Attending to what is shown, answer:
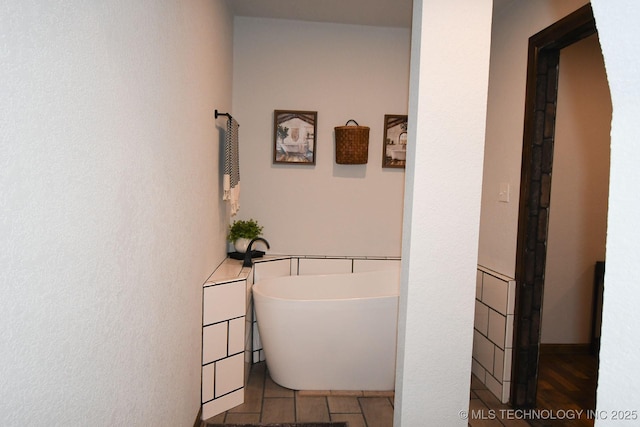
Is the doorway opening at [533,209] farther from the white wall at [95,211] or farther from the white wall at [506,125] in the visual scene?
the white wall at [95,211]

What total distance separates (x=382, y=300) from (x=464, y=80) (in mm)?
1480

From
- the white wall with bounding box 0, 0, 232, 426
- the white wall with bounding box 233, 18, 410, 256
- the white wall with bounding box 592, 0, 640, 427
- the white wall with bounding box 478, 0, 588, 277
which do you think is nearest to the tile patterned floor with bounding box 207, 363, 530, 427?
the white wall with bounding box 0, 0, 232, 426

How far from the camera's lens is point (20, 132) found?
740mm

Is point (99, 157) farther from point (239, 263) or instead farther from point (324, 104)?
point (324, 104)

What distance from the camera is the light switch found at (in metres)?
2.77

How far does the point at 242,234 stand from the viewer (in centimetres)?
317

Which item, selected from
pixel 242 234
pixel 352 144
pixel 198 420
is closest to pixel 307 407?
pixel 198 420

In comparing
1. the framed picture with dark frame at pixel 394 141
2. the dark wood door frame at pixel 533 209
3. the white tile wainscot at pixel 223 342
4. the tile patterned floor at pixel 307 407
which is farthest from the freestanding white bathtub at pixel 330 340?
the framed picture with dark frame at pixel 394 141

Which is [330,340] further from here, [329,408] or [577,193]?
[577,193]

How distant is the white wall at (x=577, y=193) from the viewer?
3.40 m

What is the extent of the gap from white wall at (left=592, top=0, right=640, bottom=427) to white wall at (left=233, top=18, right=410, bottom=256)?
3.13 m

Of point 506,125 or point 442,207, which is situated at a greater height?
point 506,125

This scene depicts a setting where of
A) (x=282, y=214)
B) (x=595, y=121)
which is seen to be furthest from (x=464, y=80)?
(x=595, y=121)

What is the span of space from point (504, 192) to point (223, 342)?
1986 millimetres
